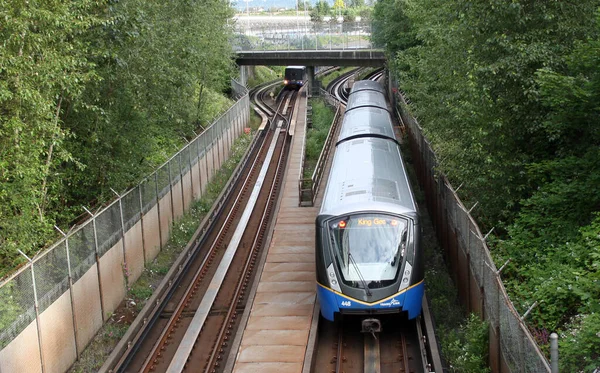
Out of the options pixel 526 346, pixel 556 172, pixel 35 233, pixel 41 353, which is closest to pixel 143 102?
pixel 35 233

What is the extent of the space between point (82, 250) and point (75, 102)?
12.4 ft

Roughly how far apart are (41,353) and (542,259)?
9.62 meters

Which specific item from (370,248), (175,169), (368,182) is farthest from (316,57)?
(370,248)

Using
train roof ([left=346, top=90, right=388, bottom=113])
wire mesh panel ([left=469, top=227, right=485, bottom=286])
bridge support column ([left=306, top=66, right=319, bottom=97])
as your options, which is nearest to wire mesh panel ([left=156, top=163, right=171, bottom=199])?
train roof ([left=346, top=90, right=388, bottom=113])

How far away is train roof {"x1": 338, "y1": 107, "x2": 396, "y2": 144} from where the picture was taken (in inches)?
875

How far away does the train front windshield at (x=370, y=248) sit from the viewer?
46.7 ft

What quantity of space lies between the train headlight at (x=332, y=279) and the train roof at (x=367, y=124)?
796 cm

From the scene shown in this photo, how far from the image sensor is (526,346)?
9.38 metres

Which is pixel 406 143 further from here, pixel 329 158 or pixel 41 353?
pixel 41 353

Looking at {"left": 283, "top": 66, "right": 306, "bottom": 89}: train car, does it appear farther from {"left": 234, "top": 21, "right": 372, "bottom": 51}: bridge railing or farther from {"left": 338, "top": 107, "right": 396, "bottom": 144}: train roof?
{"left": 338, "top": 107, "right": 396, "bottom": 144}: train roof

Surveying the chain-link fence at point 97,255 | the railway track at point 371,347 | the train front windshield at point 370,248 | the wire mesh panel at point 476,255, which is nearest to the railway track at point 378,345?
the railway track at point 371,347

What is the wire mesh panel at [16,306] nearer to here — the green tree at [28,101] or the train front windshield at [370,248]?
the green tree at [28,101]

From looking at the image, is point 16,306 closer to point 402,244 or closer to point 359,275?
point 359,275

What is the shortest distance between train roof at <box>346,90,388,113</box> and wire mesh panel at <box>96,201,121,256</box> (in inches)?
579
